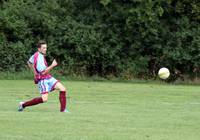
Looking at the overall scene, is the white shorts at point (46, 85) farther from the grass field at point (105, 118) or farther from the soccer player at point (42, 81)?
the grass field at point (105, 118)

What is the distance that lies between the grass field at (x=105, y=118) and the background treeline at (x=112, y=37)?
37.3 ft

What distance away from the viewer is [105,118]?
1348cm

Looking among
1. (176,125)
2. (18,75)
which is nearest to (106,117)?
(176,125)

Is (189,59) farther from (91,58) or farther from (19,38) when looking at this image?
(19,38)

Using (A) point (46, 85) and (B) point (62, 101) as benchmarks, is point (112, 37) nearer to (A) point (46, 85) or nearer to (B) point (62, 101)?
(A) point (46, 85)

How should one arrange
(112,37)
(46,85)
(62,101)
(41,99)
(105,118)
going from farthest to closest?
(112,37) < (46,85) < (41,99) < (62,101) < (105,118)

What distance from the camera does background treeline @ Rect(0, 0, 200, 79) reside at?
32469 millimetres

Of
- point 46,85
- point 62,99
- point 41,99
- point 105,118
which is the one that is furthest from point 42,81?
point 105,118

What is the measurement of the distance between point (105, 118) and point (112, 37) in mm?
19853

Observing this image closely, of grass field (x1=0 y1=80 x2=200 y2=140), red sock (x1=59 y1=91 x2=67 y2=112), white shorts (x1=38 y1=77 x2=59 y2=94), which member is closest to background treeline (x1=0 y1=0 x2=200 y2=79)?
grass field (x1=0 y1=80 x2=200 y2=140)

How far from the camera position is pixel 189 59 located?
32.3 m

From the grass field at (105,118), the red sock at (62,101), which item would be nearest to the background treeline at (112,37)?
the grass field at (105,118)

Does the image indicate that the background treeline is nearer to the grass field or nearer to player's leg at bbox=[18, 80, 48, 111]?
the grass field

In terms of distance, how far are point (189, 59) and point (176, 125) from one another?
66.2 ft
